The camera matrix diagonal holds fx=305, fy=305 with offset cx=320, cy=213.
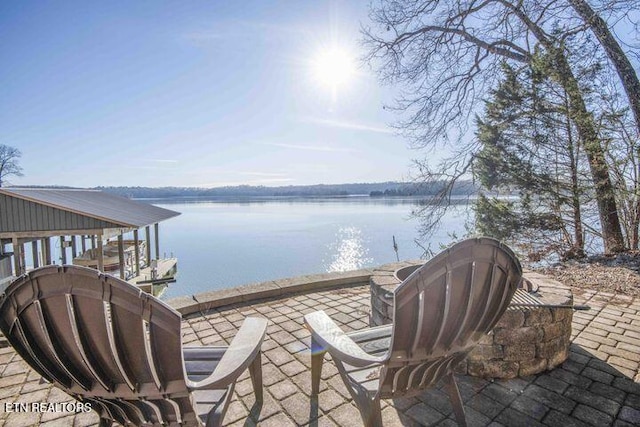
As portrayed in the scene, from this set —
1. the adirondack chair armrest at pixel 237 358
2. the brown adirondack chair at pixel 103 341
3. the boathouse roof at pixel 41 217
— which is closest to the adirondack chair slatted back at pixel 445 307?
the adirondack chair armrest at pixel 237 358

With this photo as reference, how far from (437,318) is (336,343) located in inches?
20.3

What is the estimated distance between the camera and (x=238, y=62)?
773 cm

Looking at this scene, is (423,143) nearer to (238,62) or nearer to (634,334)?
(238,62)

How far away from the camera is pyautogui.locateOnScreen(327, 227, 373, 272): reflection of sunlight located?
20.5 metres

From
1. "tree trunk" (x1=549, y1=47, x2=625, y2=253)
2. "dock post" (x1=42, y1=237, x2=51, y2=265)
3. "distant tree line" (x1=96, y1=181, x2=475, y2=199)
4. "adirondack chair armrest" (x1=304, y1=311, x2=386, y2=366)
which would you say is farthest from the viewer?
"distant tree line" (x1=96, y1=181, x2=475, y2=199)

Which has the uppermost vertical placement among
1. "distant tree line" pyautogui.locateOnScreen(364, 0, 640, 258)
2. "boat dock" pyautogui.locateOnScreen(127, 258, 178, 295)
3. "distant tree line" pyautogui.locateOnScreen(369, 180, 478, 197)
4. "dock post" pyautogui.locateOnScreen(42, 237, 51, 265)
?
"distant tree line" pyautogui.locateOnScreen(364, 0, 640, 258)

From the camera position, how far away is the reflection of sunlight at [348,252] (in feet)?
67.3

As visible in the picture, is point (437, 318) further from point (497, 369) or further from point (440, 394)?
point (497, 369)

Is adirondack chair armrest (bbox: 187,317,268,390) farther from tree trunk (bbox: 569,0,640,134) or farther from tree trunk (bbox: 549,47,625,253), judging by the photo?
tree trunk (bbox: 569,0,640,134)

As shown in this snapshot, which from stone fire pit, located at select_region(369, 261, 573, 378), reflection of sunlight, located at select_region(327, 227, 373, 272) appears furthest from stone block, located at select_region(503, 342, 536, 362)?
reflection of sunlight, located at select_region(327, 227, 373, 272)

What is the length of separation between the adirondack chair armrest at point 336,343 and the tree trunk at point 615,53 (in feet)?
23.9

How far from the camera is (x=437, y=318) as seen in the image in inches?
45.4

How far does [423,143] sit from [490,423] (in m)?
6.67

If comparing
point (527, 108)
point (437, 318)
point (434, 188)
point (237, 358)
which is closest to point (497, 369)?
point (437, 318)
